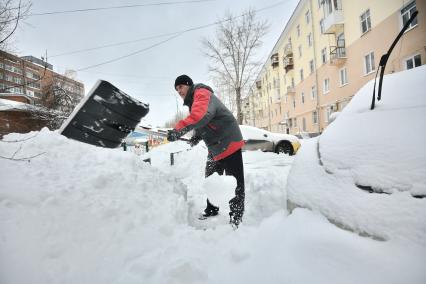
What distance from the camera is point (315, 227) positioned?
149cm

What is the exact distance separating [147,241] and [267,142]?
26.2ft

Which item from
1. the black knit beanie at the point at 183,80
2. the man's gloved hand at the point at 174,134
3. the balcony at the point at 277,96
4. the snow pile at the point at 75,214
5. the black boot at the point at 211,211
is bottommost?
the black boot at the point at 211,211

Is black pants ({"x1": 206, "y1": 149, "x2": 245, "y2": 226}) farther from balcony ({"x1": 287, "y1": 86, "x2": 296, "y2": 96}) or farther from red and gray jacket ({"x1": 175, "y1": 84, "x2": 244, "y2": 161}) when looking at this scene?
balcony ({"x1": 287, "y1": 86, "x2": 296, "y2": 96})

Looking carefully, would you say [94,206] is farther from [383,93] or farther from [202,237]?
[383,93]

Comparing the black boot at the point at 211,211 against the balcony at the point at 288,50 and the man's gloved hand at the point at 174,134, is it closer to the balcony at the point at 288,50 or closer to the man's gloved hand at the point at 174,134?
the man's gloved hand at the point at 174,134

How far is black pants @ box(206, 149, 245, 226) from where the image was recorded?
104 inches

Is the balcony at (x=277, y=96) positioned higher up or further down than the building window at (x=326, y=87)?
higher up

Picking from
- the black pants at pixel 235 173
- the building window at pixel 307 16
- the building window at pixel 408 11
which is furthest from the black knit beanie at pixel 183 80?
the building window at pixel 307 16

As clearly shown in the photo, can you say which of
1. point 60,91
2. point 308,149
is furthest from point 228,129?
point 60,91

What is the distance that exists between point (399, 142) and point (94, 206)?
2335mm

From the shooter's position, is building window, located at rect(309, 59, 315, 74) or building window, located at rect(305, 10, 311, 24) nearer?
building window, located at rect(305, 10, 311, 24)

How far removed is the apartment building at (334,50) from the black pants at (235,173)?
464 inches

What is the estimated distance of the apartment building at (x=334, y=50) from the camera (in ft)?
39.4

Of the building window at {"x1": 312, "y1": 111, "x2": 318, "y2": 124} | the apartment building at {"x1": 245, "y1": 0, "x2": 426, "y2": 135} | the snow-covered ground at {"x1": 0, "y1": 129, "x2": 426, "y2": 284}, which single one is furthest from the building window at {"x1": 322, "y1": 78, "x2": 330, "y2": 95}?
the snow-covered ground at {"x1": 0, "y1": 129, "x2": 426, "y2": 284}
